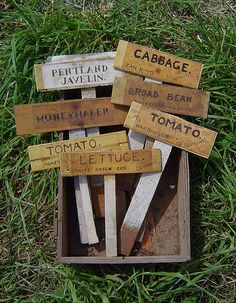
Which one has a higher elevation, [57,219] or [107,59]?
[107,59]

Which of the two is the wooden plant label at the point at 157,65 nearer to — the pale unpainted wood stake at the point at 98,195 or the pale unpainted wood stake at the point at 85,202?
the pale unpainted wood stake at the point at 85,202

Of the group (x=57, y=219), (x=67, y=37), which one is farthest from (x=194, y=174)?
(x=67, y=37)

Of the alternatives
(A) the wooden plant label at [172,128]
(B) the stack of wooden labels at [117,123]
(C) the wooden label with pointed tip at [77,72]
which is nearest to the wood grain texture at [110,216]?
(B) the stack of wooden labels at [117,123]

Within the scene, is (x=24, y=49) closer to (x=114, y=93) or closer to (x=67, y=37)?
(x=67, y=37)

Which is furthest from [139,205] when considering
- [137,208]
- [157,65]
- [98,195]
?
[157,65]

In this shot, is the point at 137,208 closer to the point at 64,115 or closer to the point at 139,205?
the point at 139,205

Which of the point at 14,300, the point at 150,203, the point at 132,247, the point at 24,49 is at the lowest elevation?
the point at 14,300
